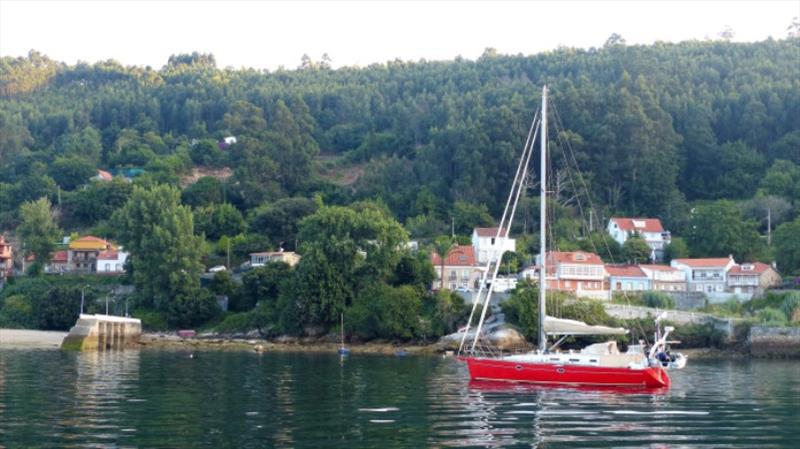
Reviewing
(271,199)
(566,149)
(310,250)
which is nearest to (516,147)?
(566,149)

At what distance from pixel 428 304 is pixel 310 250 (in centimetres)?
955

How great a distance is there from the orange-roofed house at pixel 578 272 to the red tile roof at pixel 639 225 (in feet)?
42.9

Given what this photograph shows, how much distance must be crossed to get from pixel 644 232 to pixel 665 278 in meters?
10.5

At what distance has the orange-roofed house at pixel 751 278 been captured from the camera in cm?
8139

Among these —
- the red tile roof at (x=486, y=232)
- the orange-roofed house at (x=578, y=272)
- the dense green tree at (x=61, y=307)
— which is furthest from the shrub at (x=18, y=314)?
the orange-roofed house at (x=578, y=272)

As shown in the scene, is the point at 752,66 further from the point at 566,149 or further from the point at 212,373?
the point at 212,373

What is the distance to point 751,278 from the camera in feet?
269

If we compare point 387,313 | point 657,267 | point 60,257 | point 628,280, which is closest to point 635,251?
point 657,267

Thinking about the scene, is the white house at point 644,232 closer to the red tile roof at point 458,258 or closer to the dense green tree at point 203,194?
the red tile roof at point 458,258

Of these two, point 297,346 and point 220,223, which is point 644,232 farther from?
point 220,223

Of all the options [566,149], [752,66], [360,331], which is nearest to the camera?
[360,331]

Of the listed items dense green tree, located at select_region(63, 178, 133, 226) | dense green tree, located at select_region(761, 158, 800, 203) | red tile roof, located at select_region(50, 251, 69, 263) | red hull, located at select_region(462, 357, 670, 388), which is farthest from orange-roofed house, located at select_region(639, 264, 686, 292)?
dense green tree, located at select_region(63, 178, 133, 226)

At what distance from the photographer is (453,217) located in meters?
103

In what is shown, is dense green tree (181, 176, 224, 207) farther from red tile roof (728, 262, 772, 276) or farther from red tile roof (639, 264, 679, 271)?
red tile roof (728, 262, 772, 276)
